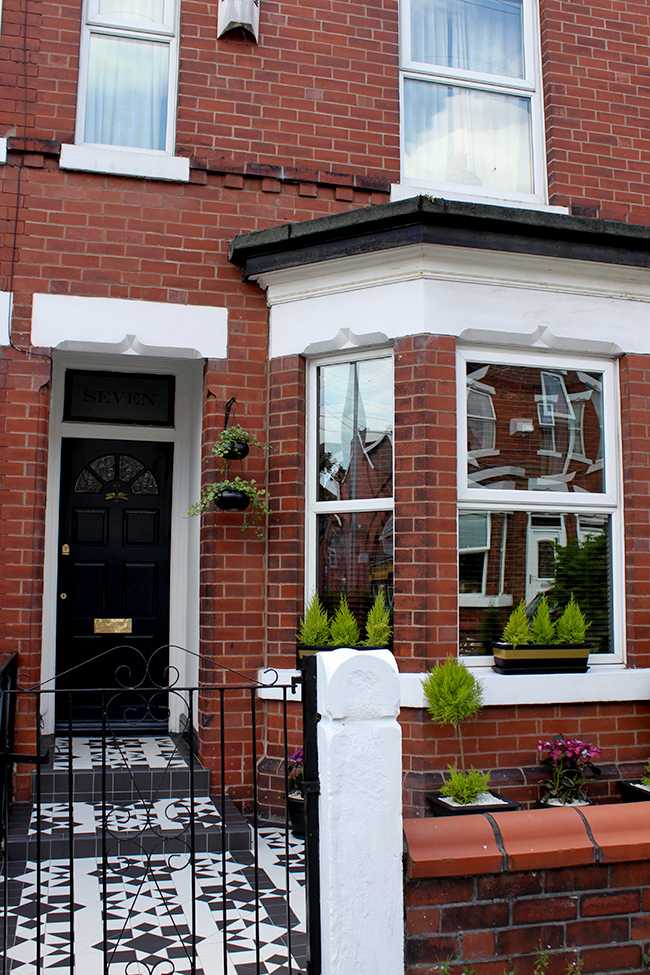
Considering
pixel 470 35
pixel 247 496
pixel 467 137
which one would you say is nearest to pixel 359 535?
pixel 247 496

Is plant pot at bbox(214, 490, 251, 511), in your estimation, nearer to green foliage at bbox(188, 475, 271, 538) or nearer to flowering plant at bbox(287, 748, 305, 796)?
green foliage at bbox(188, 475, 271, 538)

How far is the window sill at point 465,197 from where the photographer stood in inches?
230

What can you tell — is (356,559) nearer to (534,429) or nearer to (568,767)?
(534,429)

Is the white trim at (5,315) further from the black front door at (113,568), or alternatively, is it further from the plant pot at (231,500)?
the plant pot at (231,500)

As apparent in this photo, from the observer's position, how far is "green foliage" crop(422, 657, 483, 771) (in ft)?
15.1

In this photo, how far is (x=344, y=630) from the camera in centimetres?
505

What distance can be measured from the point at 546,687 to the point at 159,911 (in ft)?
8.24

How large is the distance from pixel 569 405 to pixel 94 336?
310 centimetres

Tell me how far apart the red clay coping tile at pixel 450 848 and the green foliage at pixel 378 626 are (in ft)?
7.17

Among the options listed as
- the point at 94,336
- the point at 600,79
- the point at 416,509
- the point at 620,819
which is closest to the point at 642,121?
the point at 600,79

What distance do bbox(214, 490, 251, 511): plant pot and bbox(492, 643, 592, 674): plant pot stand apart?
179 centimetres

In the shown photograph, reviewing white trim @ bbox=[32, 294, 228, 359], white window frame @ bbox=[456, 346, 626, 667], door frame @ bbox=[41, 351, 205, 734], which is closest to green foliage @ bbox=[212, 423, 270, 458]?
white trim @ bbox=[32, 294, 228, 359]

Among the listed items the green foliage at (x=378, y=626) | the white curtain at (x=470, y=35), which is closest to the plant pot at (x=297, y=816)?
the green foliage at (x=378, y=626)

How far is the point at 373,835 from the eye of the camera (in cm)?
261
